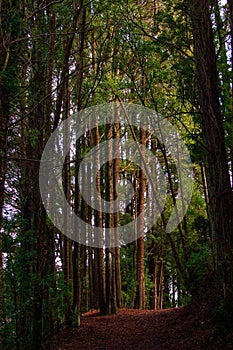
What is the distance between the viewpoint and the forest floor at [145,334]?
24.3 ft

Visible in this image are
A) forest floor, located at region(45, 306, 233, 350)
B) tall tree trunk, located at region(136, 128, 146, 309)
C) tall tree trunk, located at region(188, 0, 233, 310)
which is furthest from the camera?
tall tree trunk, located at region(136, 128, 146, 309)

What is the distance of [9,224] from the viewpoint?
8.74m

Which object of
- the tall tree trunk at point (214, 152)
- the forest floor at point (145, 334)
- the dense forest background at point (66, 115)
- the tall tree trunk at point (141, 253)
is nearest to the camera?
the dense forest background at point (66, 115)

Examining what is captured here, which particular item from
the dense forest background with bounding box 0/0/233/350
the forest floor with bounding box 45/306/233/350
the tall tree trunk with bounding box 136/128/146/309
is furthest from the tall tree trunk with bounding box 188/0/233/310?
the tall tree trunk with bounding box 136/128/146/309

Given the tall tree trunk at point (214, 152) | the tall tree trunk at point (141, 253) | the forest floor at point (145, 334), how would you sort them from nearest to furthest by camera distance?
1. the tall tree trunk at point (214, 152)
2. the forest floor at point (145, 334)
3. the tall tree trunk at point (141, 253)

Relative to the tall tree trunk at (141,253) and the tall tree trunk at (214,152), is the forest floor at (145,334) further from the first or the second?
the tall tree trunk at (141,253)

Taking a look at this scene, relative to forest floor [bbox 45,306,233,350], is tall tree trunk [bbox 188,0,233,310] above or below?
above

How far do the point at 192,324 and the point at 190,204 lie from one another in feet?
34.1

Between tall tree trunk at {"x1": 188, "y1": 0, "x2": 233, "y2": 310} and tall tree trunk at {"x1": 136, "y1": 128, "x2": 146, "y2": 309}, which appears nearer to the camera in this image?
tall tree trunk at {"x1": 188, "y1": 0, "x2": 233, "y2": 310}

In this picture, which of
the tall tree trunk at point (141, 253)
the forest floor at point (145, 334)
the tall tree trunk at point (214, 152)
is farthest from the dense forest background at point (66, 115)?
the tall tree trunk at point (141, 253)

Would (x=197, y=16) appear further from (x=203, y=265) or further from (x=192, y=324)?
(x=192, y=324)

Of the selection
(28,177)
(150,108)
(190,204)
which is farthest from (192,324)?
(190,204)

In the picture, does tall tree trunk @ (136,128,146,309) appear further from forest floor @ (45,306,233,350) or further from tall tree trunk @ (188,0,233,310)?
tall tree trunk @ (188,0,233,310)

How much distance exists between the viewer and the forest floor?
7414 mm
